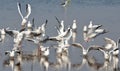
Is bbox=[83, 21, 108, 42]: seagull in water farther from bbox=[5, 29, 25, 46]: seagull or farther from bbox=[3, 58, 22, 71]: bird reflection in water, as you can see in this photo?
bbox=[3, 58, 22, 71]: bird reflection in water

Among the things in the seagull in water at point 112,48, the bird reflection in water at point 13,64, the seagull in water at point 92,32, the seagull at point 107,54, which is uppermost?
the seagull in water at point 92,32

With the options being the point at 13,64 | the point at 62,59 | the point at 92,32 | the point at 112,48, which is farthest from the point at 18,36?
the point at 92,32

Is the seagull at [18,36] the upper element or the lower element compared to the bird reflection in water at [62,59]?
upper

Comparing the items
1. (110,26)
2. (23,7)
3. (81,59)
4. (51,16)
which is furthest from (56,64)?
(23,7)

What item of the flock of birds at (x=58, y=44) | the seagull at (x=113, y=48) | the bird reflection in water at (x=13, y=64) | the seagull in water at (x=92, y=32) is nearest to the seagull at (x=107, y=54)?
the flock of birds at (x=58, y=44)

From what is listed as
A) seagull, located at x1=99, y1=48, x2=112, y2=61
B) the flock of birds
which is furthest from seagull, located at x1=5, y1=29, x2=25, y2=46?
seagull, located at x1=99, y1=48, x2=112, y2=61

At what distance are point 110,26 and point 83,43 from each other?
395 cm

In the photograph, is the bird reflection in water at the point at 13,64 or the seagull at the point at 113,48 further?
the seagull at the point at 113,48

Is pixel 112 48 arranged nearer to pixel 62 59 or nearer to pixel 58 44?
pixel 62 59

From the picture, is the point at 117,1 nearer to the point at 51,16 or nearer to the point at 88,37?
the point at 51,16

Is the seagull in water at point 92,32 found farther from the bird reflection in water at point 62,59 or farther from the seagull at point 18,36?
the seagull at point 18,36

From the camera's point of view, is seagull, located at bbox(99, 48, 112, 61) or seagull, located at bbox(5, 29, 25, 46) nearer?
seagull, located at bbox(99, 48, 112, 61)

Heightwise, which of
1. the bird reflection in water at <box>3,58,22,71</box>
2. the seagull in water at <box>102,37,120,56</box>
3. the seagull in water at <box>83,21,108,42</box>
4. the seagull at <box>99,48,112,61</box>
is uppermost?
the seagull in water at <box>83,21,108,42</box>

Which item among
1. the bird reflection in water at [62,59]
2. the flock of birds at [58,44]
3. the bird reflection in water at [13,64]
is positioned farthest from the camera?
the flock of birds at [58,44]
